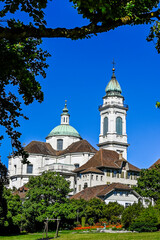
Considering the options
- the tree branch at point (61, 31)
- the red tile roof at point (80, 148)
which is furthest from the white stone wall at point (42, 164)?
the tree branch at point (61, 31)

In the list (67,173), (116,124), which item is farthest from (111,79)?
(67,173)

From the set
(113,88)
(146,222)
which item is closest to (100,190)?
(146,222)

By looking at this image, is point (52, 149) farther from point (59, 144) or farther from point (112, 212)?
point (112, 212)

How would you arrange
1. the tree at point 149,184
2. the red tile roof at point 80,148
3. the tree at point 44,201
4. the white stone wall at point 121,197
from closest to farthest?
the tree at point 44,201 < the white stone wall at point 121,197 < the tree at point 149,184 < the red tile roof at point 80,148

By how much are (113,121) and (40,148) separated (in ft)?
64.5

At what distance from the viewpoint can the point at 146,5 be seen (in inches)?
305

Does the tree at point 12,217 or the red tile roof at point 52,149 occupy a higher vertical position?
the red tile roof at point 52,149

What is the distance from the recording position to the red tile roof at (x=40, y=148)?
86.6 metres

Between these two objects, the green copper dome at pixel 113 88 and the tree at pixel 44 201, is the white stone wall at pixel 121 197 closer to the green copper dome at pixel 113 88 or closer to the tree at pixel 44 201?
the tree at pixel 44 201

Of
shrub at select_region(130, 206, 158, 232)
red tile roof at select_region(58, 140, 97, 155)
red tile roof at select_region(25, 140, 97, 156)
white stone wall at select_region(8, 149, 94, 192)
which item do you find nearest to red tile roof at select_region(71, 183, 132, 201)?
shrub at select_region(130, 206, 158, 232)

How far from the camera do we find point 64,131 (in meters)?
91.8

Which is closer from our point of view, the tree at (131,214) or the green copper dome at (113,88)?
the tree at (131,214)

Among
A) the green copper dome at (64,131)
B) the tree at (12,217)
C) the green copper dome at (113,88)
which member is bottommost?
the tree at (12,217)

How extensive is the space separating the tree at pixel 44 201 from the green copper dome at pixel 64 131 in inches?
1828
